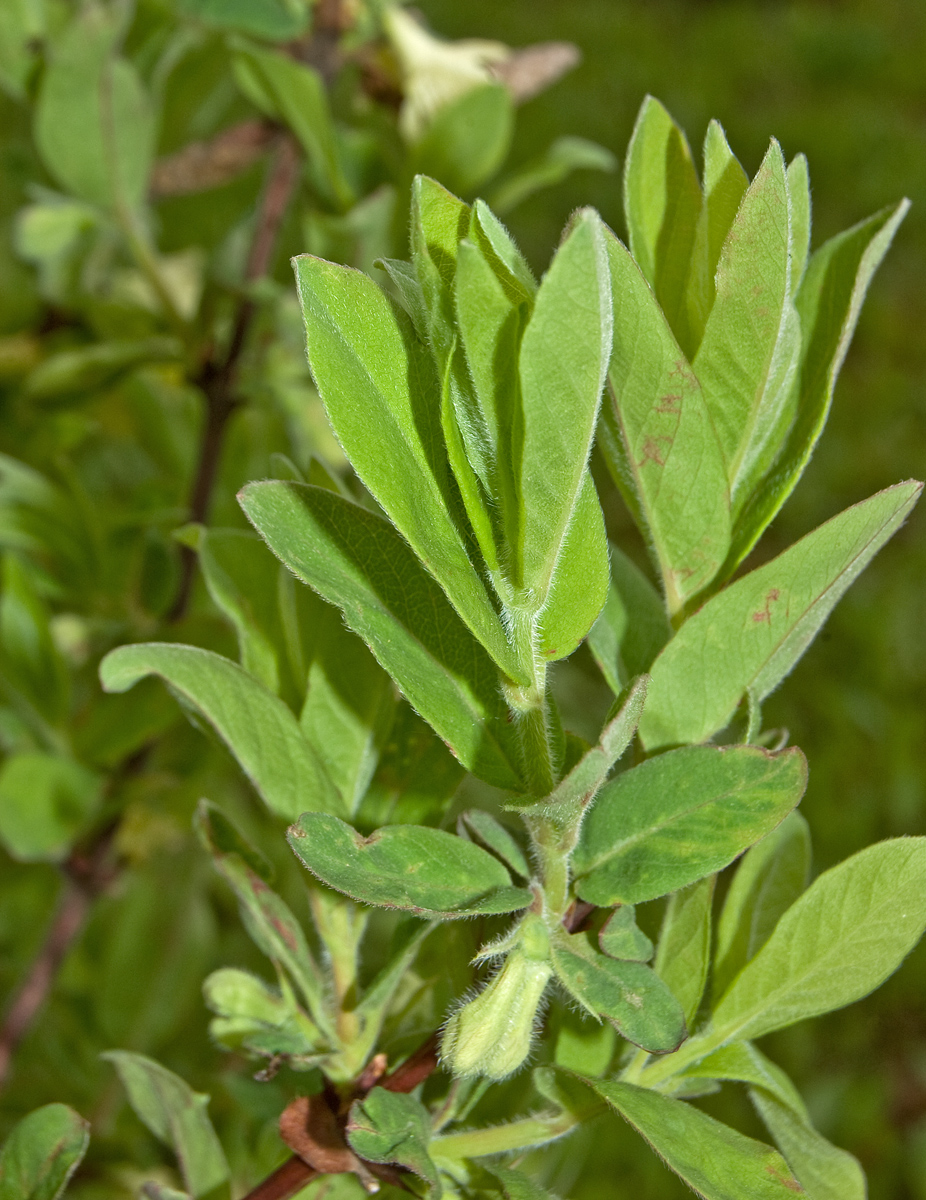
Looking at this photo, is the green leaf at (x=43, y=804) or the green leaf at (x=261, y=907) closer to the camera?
the green leaf at (x=261, y=907)

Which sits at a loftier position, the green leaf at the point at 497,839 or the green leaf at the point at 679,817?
the green leaf at the point at 679,817

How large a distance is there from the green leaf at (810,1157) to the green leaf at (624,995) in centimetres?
9

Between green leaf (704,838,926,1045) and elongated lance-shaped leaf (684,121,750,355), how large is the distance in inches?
7.2

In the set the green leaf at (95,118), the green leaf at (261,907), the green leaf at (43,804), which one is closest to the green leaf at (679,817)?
the green leaf at (261,907)

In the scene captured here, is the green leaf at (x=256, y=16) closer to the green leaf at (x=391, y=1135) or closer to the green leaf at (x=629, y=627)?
the green leaf at (x=629, y=627)

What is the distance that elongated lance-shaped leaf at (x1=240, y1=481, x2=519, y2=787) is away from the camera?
0.35 m

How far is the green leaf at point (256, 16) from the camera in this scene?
0.74 meters

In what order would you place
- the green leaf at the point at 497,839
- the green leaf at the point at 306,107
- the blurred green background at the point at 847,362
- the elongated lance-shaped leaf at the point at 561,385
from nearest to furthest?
1. the elongated lance-shaped leaf at the point at 561,385
2. the green leaf at the point at 497,839
3. the green leaf at the point at 306,107
4. the blurred green background at the point at 847,362

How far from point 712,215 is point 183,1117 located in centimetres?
38

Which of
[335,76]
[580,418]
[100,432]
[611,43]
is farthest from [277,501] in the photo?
[611,43]

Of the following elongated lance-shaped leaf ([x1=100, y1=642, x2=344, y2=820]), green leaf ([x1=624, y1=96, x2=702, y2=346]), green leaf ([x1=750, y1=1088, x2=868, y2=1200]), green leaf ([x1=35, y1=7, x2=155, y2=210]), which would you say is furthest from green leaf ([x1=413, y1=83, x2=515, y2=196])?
green leaf ([x1=750, y1=1088, x2=868, y2=1200])

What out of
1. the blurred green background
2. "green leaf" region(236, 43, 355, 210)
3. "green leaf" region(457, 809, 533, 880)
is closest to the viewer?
"green leaf" region(457, 809, 533, 880)

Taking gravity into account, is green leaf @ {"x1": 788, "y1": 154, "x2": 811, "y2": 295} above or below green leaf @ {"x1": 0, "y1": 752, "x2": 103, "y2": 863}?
above

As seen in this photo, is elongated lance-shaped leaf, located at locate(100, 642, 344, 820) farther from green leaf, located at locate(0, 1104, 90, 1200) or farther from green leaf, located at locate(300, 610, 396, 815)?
green leaf, located at locate(0, 1104, 90, 1200)
